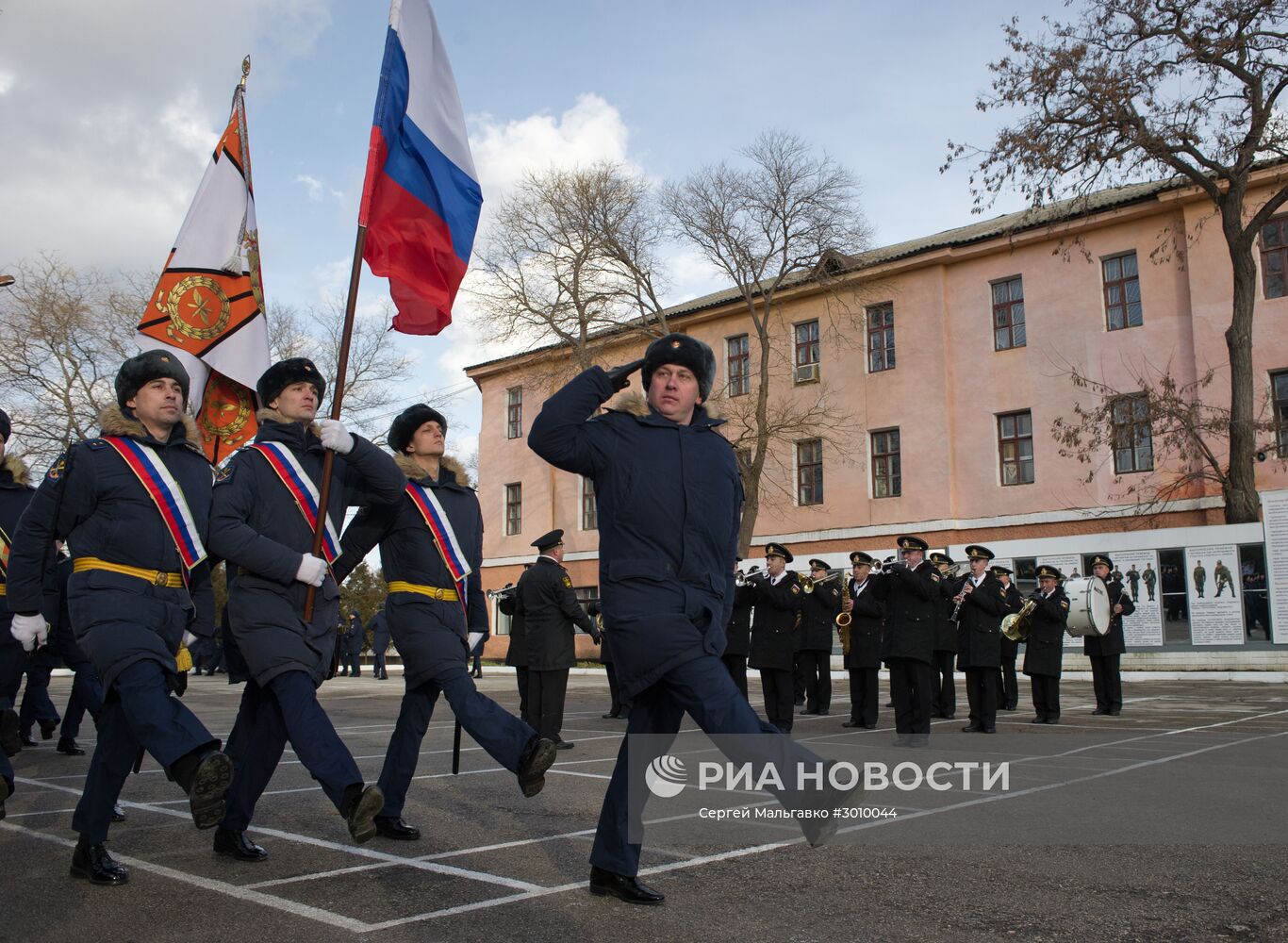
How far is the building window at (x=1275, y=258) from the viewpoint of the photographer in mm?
26828

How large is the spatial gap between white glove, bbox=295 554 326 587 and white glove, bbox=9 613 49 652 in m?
1.50

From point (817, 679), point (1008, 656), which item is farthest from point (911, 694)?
point (1008, 656)

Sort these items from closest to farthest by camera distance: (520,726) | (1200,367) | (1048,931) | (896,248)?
(1048,931)
(520,726)
(1200,367)
(896,248)

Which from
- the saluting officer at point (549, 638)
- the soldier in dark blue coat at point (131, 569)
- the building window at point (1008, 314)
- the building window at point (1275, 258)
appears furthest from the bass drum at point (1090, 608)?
the building window at point (1008, 314)

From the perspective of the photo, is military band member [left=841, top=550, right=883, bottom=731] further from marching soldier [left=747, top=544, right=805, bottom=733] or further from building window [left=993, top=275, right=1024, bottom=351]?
building window [left=993, top=275, right=1024, bottom=351]

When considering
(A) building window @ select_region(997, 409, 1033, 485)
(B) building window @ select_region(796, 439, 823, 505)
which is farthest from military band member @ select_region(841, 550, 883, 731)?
(B) building window @ select_region(796, 439, 823, 505)

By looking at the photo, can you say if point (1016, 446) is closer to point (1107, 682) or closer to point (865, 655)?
point (1107, 682)

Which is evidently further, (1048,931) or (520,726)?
(520,726)

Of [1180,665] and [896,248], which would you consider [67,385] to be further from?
[1180,665]

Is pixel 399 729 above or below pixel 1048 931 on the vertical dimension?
above

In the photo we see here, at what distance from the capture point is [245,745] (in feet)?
16.2

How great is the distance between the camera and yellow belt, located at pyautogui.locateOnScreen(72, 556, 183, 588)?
4629 mm

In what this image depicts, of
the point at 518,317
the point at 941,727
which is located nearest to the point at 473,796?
the point at 941,727

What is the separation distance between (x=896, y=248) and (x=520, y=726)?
34562mm
